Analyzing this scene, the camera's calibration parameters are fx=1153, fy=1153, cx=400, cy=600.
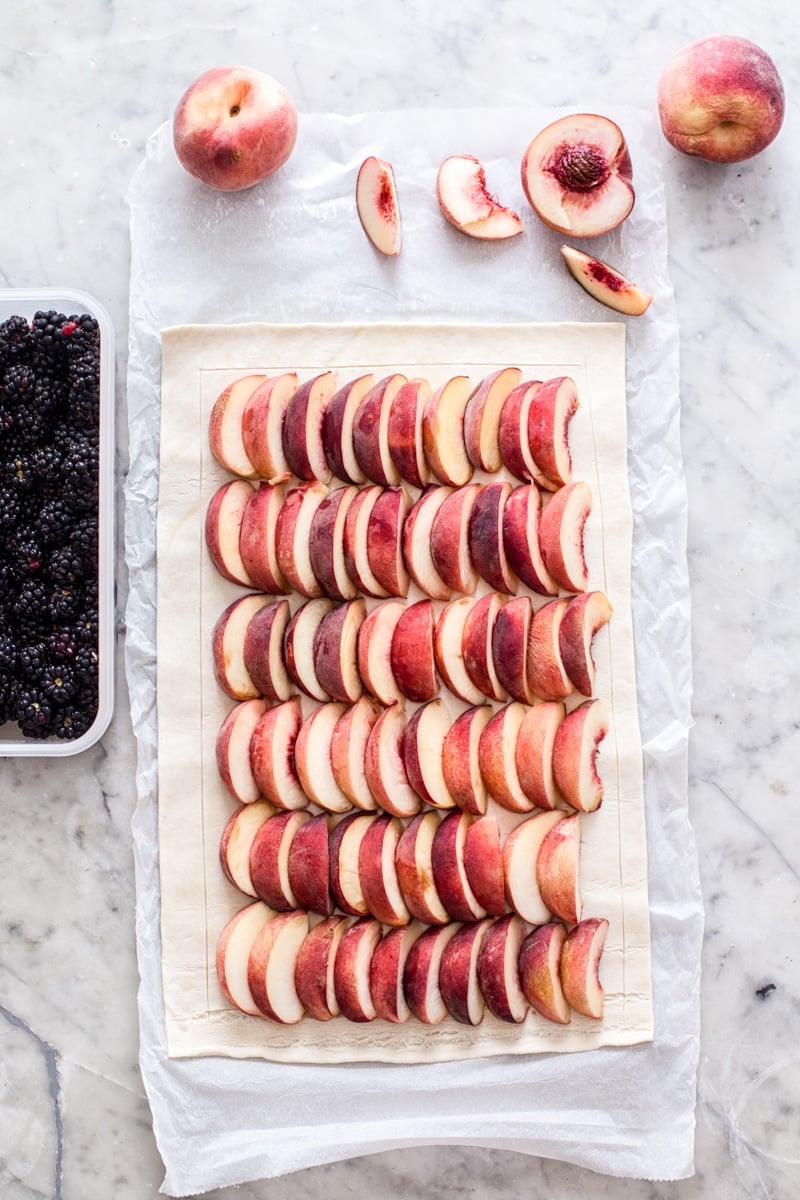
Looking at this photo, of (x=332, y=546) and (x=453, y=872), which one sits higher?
(x=332, y=546)

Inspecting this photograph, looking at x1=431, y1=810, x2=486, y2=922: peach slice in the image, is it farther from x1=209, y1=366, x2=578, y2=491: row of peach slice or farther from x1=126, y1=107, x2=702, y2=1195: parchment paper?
x1=209, y1=366, x2=578, y2=491: row of peach slice

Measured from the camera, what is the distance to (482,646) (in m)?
1.74

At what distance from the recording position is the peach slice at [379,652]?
1.75 m

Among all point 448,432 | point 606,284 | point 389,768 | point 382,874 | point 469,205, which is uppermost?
point 469,205

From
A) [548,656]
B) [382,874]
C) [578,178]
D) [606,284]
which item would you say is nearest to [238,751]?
[382,874]

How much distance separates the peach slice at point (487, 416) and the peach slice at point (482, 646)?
22cm

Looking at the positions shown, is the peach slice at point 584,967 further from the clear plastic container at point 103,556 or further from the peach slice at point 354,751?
the clear plastic container at point 103,556

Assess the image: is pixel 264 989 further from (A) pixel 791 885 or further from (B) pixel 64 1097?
(A) pixel 791 885

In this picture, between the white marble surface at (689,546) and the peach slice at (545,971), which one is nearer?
the peach slice at (545,971)

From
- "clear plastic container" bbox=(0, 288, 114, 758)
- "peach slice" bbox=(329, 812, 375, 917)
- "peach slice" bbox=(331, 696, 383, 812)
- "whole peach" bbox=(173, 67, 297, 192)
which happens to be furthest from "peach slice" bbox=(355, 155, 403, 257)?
"peach slice" bbox=(329, 812, 375, 917)

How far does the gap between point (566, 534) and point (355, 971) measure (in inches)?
28.9

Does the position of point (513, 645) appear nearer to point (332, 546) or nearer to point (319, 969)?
point (332, 546)

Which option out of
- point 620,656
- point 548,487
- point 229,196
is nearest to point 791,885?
point 620,656

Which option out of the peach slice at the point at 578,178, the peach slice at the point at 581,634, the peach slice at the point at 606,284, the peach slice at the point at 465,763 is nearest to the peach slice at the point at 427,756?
the peach slice at the point at 465,763
